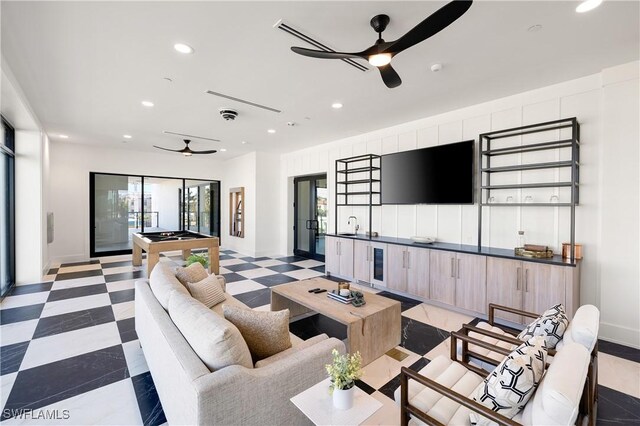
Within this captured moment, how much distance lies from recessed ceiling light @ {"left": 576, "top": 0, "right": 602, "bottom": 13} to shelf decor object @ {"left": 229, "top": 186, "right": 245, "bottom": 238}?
7483 mm

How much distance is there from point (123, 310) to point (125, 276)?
2147 millimetres

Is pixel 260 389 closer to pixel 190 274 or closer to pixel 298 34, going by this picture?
pixel 190 274

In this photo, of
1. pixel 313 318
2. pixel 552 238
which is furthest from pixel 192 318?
pixel 552 238

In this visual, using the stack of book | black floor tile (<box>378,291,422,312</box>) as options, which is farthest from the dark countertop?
the stack of book

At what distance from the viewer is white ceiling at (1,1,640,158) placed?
2.22 m

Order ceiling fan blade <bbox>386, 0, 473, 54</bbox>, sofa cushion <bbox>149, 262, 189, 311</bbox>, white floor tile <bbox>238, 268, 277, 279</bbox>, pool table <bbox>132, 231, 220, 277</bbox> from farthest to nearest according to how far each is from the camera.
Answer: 1. white floor tile <bbox>238, 268, 277, 279</bbox>
2. pool table <bbox>132, 231, 220, 277</bbox>
3. sofa cushion <bbox>149, 262, 189, 311</bbox>
4. ceiling fan blade <bbox>386, 0, 473, 54</bbox>

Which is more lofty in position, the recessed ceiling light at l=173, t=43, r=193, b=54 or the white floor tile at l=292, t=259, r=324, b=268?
the recessed ceiling light at l=173, t=43, r=193, b=54

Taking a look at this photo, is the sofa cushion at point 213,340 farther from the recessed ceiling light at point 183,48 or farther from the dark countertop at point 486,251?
the dark countertop at point 486,251

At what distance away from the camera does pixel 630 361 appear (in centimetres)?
266

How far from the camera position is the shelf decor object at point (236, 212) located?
8305mm

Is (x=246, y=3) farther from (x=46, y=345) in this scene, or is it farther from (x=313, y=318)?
(x=46, y=345)

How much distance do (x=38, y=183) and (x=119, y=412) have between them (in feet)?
16.0

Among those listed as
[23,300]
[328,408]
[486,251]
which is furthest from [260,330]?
[23,300]

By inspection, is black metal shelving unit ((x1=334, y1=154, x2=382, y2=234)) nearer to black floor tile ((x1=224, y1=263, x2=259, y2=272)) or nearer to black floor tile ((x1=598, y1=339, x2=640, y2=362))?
black floor tile ((x1=224, y1=263, x2=259, y2=272))
